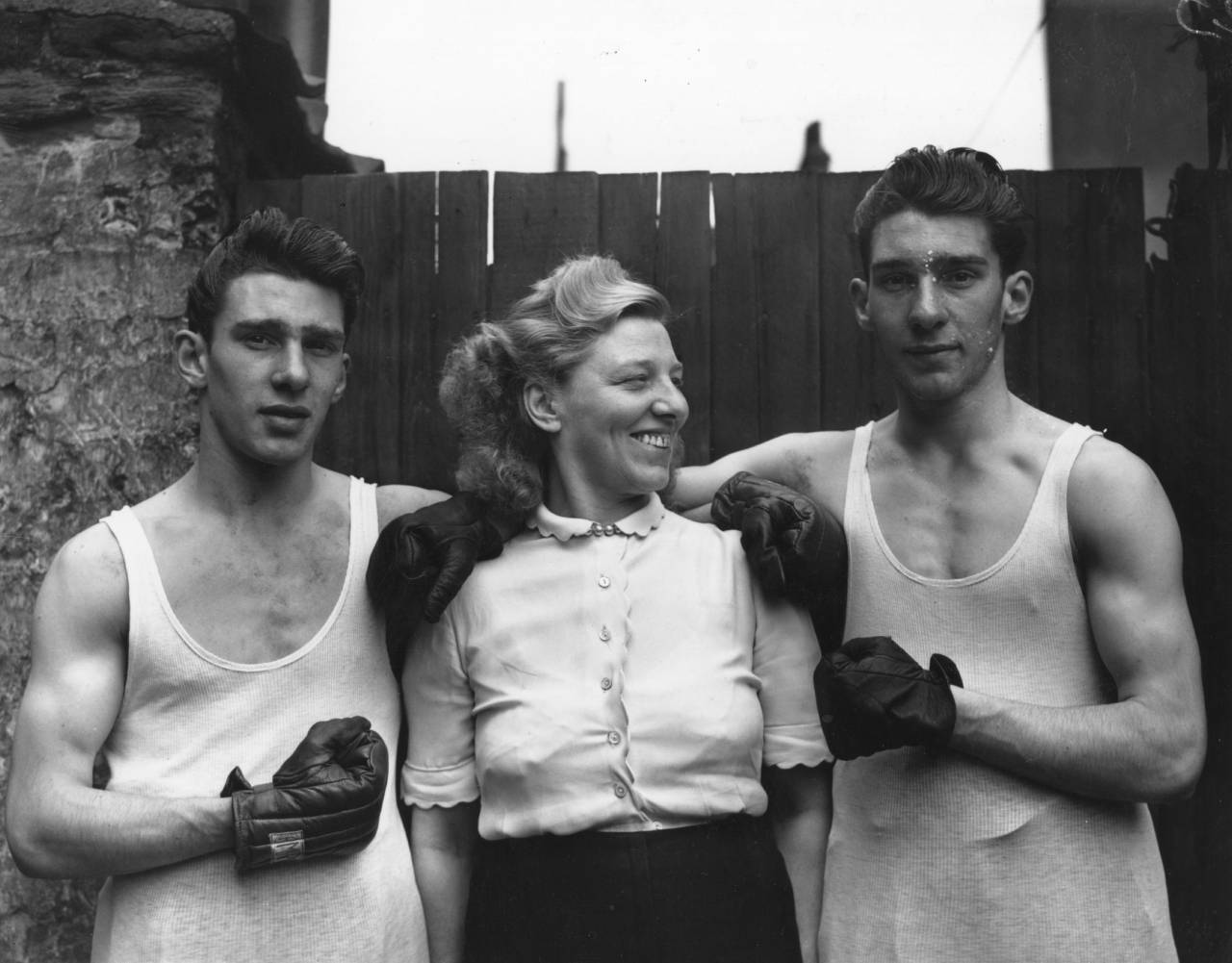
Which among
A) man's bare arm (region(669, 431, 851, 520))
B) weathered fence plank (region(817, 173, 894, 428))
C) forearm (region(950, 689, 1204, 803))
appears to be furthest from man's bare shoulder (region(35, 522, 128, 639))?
weathered fence plank (region(817, 173, 894, 428))

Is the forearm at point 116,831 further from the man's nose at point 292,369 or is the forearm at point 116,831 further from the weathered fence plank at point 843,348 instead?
the weathered fence plank at point 843,348

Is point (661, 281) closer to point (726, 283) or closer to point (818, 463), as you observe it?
point (726, 283)

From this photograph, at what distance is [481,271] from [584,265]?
711 mm

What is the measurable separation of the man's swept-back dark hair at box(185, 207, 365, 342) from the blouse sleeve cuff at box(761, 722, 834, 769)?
1.51 meters

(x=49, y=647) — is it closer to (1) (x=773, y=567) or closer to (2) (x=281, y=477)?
(2) (x=281, y=477)

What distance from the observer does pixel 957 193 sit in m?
2.72

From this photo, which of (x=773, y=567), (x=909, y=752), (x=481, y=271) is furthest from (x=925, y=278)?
(x=481, y=271)

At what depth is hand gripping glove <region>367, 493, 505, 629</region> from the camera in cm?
259

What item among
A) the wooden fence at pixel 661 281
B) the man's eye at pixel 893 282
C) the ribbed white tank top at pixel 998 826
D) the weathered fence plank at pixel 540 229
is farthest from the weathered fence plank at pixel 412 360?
the ribbed white tank top at pixel 998 826

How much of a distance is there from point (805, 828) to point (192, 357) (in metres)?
1.82

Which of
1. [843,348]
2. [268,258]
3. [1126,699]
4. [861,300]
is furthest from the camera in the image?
[843,348]

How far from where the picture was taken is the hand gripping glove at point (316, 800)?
2436 millimetres

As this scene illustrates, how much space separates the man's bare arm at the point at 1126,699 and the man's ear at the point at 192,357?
1880 millimetres

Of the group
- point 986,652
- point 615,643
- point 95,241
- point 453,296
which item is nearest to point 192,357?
point 95,241
